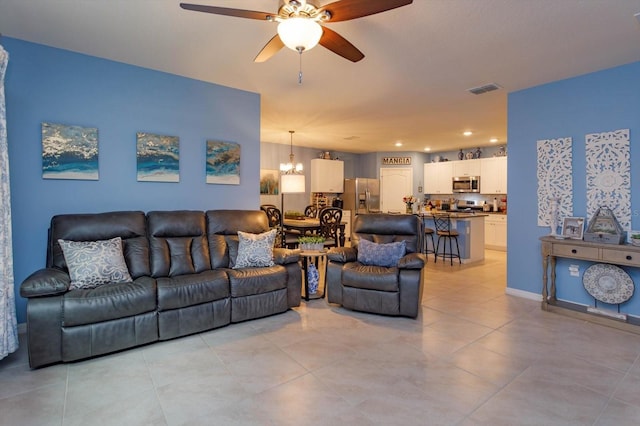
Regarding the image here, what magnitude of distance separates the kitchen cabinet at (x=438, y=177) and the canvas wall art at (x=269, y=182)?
4296 mm

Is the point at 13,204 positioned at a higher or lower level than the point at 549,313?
higher

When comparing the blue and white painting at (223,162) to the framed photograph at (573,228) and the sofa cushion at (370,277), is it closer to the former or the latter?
the sofa cushion at (370,277)

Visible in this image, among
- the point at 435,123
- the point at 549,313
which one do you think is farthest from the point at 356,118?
the point at 549,313

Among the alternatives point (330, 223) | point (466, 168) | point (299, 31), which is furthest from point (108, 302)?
point (466, 168)

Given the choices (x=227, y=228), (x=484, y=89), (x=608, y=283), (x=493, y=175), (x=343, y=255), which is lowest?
(x=608, y=283)

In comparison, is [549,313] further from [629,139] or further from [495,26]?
[495,26]

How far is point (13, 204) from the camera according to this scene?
9.62ft

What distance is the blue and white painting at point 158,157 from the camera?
11.6ft

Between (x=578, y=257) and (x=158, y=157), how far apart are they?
4.62 meters

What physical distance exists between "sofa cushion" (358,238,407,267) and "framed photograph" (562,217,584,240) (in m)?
1.76

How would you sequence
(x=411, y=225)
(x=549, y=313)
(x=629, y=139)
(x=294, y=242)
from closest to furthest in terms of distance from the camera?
(x=629, y=139) < (x=549, y=313) < (x=411, y=225) < (x=294, y=242)

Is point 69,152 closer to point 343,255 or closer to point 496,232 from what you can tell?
point 343,255

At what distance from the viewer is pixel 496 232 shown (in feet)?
25.1

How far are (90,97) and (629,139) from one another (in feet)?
17.9
